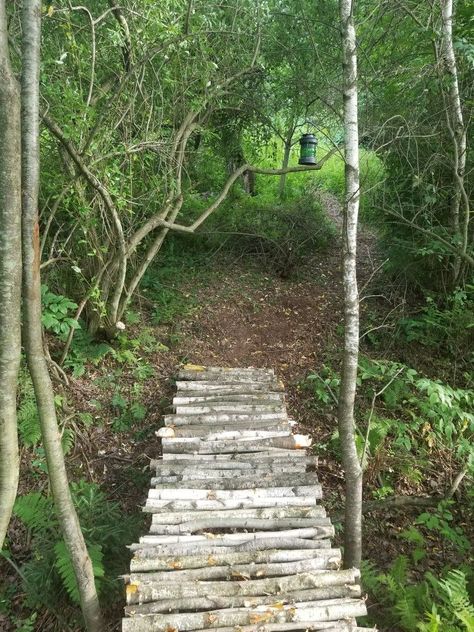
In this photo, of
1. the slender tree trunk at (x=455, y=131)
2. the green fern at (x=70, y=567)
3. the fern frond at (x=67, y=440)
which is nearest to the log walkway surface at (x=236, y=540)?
the green fern at (x=70, y=567)

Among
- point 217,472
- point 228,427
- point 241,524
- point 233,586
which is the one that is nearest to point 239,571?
point 233,586

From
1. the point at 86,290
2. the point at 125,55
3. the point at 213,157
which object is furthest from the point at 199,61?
the point at 213,157

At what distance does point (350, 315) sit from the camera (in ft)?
11.8

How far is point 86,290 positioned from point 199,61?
11.1 ft

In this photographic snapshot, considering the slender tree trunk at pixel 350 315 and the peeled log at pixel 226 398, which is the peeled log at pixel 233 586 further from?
the peeled log at pixel 226 398

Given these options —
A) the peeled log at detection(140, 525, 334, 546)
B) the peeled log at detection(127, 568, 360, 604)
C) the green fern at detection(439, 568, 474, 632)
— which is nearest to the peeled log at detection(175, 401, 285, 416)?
the peeled log at detection(140, 525, 334, 546)

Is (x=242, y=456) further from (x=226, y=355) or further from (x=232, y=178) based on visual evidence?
(x=232, y=178)

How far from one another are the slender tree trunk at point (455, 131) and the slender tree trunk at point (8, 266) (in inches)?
202

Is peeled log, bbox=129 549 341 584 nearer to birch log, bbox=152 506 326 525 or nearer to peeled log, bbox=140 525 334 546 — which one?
peeled log, bbox=140 525 334 546

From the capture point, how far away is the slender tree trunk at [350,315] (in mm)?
3492

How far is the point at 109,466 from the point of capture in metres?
4.81

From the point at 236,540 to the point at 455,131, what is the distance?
570cm

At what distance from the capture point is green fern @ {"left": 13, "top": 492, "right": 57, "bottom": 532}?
3752 mm

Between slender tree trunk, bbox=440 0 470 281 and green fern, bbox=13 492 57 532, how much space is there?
595 centimetres
